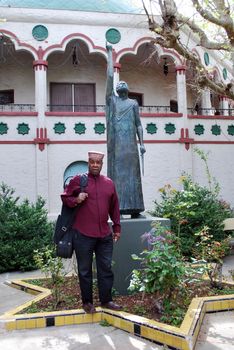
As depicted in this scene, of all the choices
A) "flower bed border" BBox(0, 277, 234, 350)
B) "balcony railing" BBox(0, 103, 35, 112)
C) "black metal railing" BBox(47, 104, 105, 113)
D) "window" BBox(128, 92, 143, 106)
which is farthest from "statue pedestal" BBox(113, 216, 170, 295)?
"window" BBox(128, 92, 143, 106)

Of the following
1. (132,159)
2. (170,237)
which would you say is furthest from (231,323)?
(132,159)

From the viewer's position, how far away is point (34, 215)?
9.26 metres

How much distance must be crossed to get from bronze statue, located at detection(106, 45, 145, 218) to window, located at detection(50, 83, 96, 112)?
9.75 metres

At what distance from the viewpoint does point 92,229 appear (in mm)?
4602

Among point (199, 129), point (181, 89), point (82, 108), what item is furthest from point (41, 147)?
point (199, 129)

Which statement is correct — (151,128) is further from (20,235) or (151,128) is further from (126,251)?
(126,251)

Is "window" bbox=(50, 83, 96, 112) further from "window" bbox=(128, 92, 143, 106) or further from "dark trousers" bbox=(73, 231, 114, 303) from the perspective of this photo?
"dark trousers" bbox=(73, 231, 114, 303)

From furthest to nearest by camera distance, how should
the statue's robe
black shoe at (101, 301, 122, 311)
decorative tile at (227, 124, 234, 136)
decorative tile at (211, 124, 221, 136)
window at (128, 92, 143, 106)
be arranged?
window at (128, 92, 143, 106) < decorative tile at (227, 124, 234, 136) < decorative tile at (211, 124, 221, 136) < the statue's robe < black shoe at (101, 301, 122, 311)

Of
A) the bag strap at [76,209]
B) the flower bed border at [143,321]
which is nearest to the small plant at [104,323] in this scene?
the flower bed border at [143,321]

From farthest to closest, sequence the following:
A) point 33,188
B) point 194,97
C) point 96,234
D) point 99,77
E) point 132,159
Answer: point 194,97 < point 99,77 < point 33,188 < point 132,159 < point 96,234

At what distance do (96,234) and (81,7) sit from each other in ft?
43.5

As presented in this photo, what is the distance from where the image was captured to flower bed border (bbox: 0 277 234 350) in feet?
12.9

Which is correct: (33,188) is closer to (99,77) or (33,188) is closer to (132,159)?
(99,77)

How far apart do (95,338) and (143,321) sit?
0.53 m
